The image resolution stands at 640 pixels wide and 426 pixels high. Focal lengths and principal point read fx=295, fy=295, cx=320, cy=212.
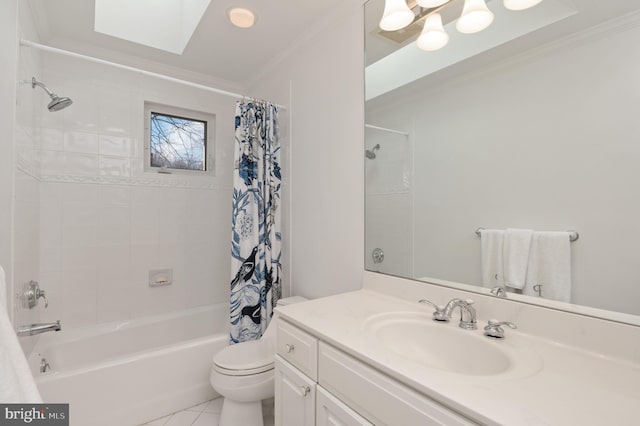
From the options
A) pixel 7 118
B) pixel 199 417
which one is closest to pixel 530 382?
pixel 199 417

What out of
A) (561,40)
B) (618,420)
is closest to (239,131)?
(561,40)

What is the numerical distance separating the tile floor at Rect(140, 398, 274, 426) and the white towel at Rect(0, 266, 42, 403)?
4.72 ft

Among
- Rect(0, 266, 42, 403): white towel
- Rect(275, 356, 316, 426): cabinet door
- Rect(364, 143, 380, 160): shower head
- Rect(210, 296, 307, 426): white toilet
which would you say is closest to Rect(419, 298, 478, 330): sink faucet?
Rect(275, 356, 316, 426): cabinet door

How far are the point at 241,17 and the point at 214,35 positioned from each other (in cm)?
30

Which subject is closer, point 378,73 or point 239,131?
point 378,73

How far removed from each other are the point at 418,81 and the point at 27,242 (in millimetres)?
2208

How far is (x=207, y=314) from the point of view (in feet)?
8.14

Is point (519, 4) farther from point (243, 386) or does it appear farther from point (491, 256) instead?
point (243, 386)

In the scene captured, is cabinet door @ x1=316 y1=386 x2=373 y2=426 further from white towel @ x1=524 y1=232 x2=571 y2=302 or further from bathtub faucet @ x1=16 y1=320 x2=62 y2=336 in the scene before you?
bathtub faucet @ x1=16 y1=320 x2=62 y2=336

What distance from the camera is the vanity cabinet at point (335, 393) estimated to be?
2.24ft

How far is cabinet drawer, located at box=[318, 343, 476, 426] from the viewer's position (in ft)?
2.13

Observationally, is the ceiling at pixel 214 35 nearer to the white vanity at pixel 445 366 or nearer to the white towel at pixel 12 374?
the white vanity at pixel 445 366

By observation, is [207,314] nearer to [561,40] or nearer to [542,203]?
[542,203]

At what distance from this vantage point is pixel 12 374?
0.49 metres
